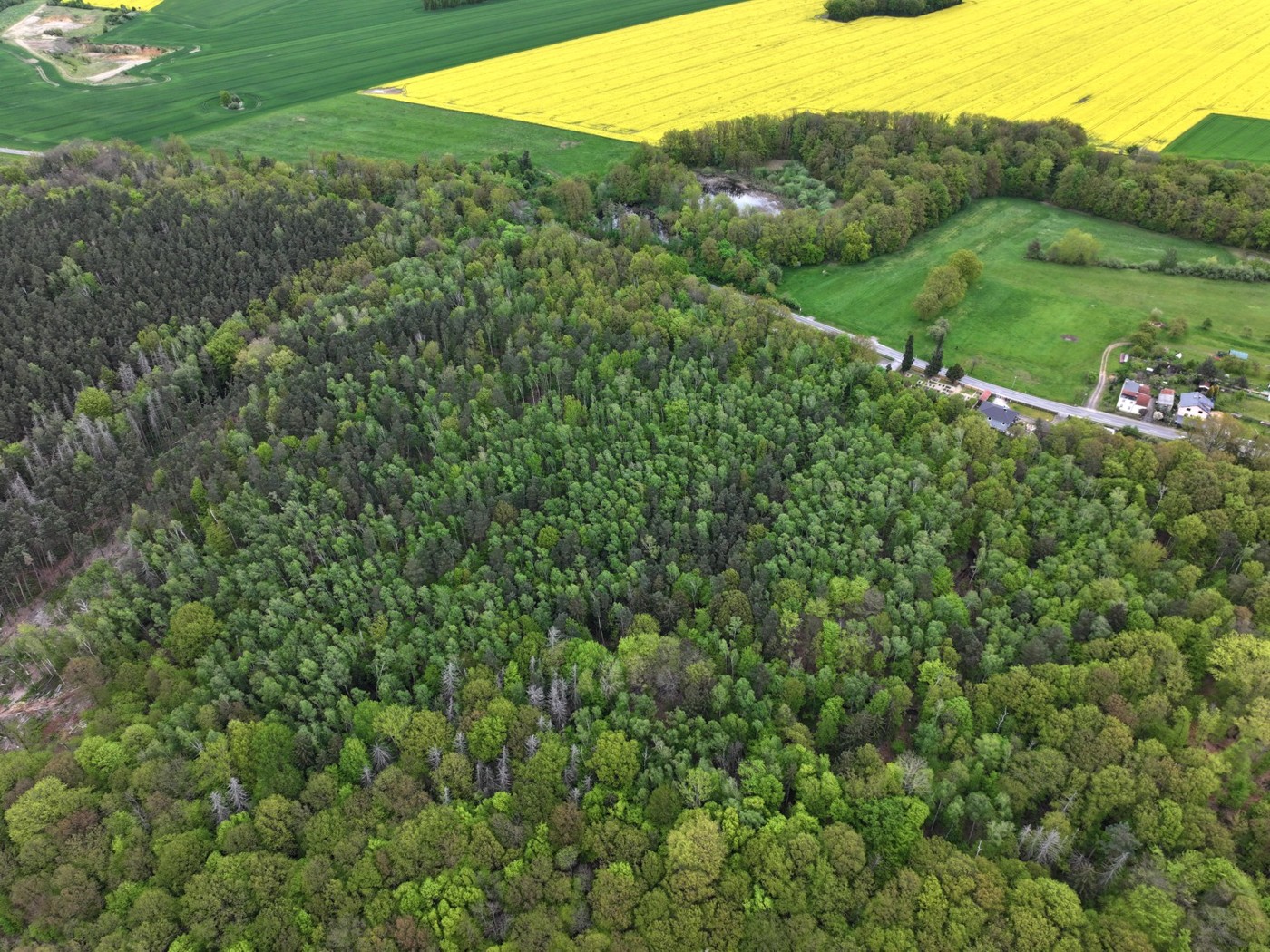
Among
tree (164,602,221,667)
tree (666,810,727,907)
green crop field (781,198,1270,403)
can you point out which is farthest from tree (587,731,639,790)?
green crop field (781,198,1270,403)

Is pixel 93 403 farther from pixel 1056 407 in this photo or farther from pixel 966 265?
pixel 966 265

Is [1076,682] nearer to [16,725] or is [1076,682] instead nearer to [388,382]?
[388,382]

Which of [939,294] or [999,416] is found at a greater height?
[939,294]

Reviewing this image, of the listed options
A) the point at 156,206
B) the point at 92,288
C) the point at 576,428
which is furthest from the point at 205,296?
the point at 576,428

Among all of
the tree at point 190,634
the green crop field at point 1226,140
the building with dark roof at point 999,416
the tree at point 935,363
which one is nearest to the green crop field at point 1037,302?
the tree at point 935,363

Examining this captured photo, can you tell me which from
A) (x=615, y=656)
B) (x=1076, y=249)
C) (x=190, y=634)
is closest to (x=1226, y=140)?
(x=1076, y=249)

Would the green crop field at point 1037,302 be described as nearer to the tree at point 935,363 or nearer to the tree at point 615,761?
the tree at point 935,363
